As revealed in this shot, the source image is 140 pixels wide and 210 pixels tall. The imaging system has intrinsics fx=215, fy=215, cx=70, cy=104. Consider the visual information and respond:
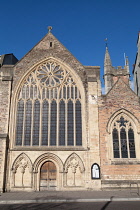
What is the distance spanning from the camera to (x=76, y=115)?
18.5 metres

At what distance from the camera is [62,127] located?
1809 centimetres

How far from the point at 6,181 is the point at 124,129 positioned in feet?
33.8

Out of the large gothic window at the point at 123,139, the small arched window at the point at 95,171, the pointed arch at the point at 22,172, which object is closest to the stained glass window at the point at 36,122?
the pointed arch at the point at 22,172

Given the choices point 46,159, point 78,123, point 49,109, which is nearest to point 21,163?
point 46,159

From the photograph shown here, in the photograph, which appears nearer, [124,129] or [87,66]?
[124,129]

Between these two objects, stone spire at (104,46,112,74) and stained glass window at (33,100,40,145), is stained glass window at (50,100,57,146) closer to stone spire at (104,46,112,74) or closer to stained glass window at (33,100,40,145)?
stained glass window at (33,100,40,145)

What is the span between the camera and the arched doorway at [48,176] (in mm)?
16766

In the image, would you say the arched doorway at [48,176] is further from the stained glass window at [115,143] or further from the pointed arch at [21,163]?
the stained glass window at [115,143]

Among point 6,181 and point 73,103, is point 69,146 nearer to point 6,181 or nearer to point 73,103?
point 73,103

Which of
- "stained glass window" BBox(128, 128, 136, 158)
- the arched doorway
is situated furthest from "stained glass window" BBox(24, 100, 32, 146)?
"stained glass window" BBox(128, 128, 136, 158)

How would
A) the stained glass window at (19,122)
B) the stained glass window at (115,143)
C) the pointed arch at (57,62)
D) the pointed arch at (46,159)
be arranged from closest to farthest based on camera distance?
the pointed arch at (46,159) → the stained glass window at (115,143) → the stained glass window at (19,122) → the pointed arch at (57,62)

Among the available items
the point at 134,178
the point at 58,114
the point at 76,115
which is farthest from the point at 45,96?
the point at 134,178

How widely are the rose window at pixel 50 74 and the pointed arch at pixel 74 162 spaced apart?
6.49 metres

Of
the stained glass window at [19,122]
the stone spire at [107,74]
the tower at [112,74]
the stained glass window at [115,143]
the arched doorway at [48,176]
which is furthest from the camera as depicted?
the tower at [112,74]
